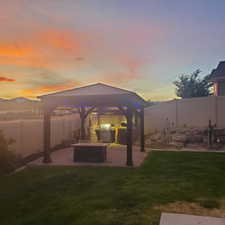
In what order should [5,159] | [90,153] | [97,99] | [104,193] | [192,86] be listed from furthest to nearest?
[192,86], [90,153], [97,99], [5,159], [104,193]

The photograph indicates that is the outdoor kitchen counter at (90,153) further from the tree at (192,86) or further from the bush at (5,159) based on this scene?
the tree at (192,86)

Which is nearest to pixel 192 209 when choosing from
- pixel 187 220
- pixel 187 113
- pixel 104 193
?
pixel 187 220

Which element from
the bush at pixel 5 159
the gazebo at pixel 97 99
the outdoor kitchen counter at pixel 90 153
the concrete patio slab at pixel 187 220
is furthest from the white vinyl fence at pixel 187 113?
the concrete patio slab at pixel 187 220

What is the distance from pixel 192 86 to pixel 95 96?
59.1 feet

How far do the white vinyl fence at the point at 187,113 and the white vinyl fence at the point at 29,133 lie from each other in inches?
271

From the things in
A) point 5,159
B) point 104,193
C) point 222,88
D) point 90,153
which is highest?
point 222,88

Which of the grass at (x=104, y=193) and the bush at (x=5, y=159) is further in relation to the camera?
the bush at (x=5, y=159)

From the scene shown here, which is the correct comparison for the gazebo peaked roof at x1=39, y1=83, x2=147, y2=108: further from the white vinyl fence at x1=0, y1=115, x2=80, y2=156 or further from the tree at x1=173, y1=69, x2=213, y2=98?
the tree at x1=173, y1=69, x2=213, y2=98

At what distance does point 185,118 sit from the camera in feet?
45.6

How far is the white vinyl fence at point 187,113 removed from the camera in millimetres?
13023

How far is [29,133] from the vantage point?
26.2 ft

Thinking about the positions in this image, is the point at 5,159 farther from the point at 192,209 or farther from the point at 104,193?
the point at 192,209

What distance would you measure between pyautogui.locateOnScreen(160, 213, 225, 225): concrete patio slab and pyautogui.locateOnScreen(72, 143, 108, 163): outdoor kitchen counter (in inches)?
170

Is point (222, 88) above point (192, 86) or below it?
below
